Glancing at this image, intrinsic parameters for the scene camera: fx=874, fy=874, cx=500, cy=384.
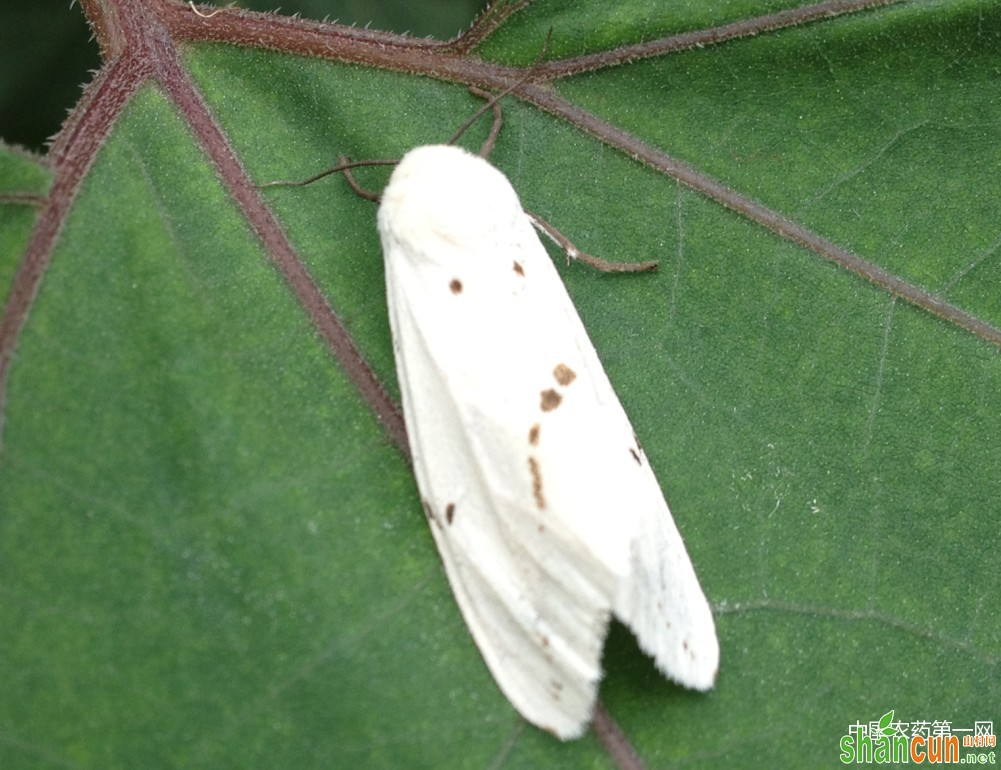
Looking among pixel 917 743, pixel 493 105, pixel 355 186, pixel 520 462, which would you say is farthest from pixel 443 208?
pixel 917 743

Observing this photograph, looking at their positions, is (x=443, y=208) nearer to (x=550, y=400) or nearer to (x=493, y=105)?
(x=493, y=105)

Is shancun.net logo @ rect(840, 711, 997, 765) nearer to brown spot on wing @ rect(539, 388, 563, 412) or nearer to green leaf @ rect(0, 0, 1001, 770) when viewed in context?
green leaf @ rect(0, 0, 1001, 770)

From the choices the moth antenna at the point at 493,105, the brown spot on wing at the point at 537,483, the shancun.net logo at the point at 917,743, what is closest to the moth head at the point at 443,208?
the moth antenna at the point at 493,105

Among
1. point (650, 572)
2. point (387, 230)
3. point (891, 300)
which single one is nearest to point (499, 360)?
point (387, 230)

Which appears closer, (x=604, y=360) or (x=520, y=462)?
(x=520, y=462)

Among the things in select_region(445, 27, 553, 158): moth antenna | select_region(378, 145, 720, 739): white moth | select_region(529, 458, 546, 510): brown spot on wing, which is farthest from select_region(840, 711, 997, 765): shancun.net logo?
select_region(445, 27, 553, 158): moth antenna

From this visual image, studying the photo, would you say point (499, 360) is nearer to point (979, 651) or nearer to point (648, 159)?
point (648, 159)
